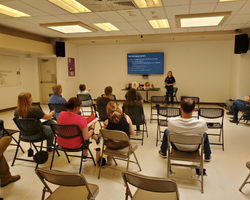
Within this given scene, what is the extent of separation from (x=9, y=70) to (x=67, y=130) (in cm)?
654

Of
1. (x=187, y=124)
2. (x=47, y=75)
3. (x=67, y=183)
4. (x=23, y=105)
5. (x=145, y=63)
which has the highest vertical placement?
(x=145, y=63)

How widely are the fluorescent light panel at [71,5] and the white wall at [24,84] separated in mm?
4390

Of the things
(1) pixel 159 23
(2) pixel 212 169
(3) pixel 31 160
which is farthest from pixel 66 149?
(1) pixel 159 23

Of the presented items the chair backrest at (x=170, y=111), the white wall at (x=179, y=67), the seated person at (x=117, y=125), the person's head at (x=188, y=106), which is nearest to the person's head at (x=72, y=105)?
the seated person at (x=117, y=125)

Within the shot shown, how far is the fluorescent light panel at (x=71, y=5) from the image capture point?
14.1 ft

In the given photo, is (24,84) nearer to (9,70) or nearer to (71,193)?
(9,70)

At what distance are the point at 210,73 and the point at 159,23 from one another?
3.87 meters

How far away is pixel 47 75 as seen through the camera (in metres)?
9.53

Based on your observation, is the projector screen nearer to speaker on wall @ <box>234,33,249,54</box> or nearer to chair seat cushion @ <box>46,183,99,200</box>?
speaker on wall @ <box>234,33,249,54</box>

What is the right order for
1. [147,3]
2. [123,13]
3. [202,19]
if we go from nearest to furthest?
1. [147,3]
2. [123,13]
3. [202,19]

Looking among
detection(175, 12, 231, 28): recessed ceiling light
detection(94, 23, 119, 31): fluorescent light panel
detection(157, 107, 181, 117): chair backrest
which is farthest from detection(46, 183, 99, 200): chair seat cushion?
detection(94, 23, 119, 31): fluorescent light panel

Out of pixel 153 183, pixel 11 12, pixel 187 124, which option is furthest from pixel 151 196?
pixel 11 12

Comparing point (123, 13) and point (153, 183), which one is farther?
point (123, 13)

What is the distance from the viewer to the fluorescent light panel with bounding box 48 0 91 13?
14.1 ft
